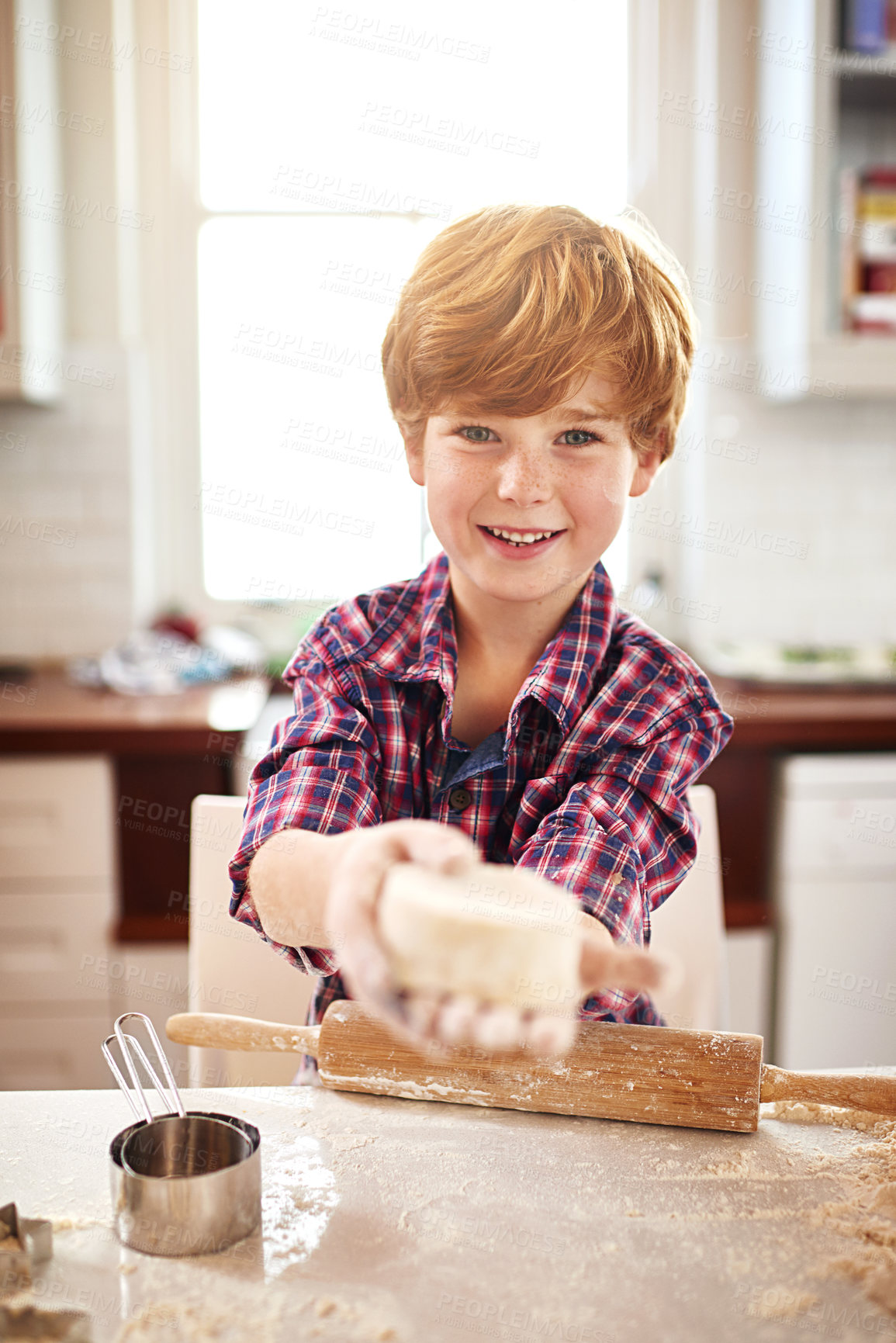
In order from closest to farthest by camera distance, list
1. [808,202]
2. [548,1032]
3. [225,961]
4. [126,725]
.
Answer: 1. [548,1032]
2. [225,961]
3. [126,725]
4. [808,202]

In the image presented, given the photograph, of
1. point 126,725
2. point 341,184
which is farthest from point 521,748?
point 341,184

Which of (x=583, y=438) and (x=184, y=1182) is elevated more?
(x=583, y=438)

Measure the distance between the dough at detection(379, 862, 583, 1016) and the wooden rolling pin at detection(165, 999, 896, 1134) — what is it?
0.30 metres

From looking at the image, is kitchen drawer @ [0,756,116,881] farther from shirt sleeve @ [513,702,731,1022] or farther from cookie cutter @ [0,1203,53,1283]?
cookie cutter @ [0,1203,53,1283]

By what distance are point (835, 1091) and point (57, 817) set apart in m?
1.38

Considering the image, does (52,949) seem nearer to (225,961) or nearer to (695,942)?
(225,961)

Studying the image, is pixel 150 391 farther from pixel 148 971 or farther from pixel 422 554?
pixel 148 971

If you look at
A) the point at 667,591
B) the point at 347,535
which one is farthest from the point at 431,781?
the point at 667,591

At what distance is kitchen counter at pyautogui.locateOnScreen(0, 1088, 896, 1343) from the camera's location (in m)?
0.62

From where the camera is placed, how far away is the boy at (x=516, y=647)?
0.77 metres

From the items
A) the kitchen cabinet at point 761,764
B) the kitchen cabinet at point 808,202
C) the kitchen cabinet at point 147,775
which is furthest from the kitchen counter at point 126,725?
the kitchen cabinet at point 808,202

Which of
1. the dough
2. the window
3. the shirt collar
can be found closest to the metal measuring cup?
the dough

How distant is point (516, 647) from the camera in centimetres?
94

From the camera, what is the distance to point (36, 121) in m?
2.11
